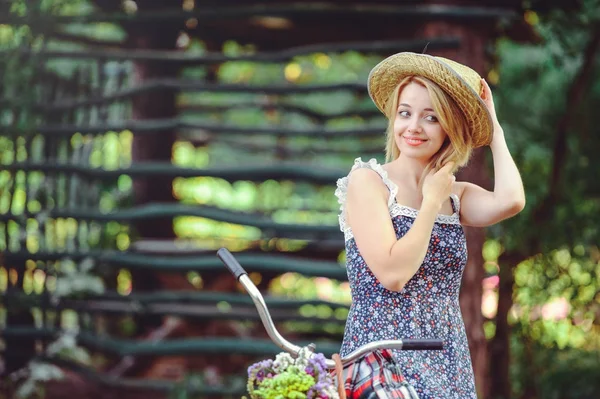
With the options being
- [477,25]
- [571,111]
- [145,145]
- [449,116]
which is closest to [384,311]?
[449,116]

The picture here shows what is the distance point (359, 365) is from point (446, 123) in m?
0.72

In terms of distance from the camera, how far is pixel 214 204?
23.7ft

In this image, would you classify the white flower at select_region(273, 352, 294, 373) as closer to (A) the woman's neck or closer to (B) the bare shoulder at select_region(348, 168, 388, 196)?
(B) the bare shoulder at select_region(348, 168, 388, 196)

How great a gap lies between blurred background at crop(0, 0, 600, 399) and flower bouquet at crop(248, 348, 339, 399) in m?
3.46

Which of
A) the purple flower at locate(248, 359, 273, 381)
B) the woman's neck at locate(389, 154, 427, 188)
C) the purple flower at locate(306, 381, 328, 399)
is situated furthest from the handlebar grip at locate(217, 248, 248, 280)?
the woman's neck at locate(389, 154, 427, 188)

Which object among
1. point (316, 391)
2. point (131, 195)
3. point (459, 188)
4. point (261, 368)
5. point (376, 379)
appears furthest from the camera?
point (131, 195)

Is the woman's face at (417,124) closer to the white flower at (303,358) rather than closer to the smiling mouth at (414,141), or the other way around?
the smiling mouth at (414,141)

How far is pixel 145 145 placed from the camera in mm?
8164

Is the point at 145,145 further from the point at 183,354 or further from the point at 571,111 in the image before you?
the point at 571,111

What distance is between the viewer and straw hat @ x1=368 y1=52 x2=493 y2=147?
2729 mm

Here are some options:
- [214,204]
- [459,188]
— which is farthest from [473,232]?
[459,188]

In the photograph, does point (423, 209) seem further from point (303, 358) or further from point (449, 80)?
point (303, 358)

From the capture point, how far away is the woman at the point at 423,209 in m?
2.68

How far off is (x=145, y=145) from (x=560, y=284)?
11.5 ft
